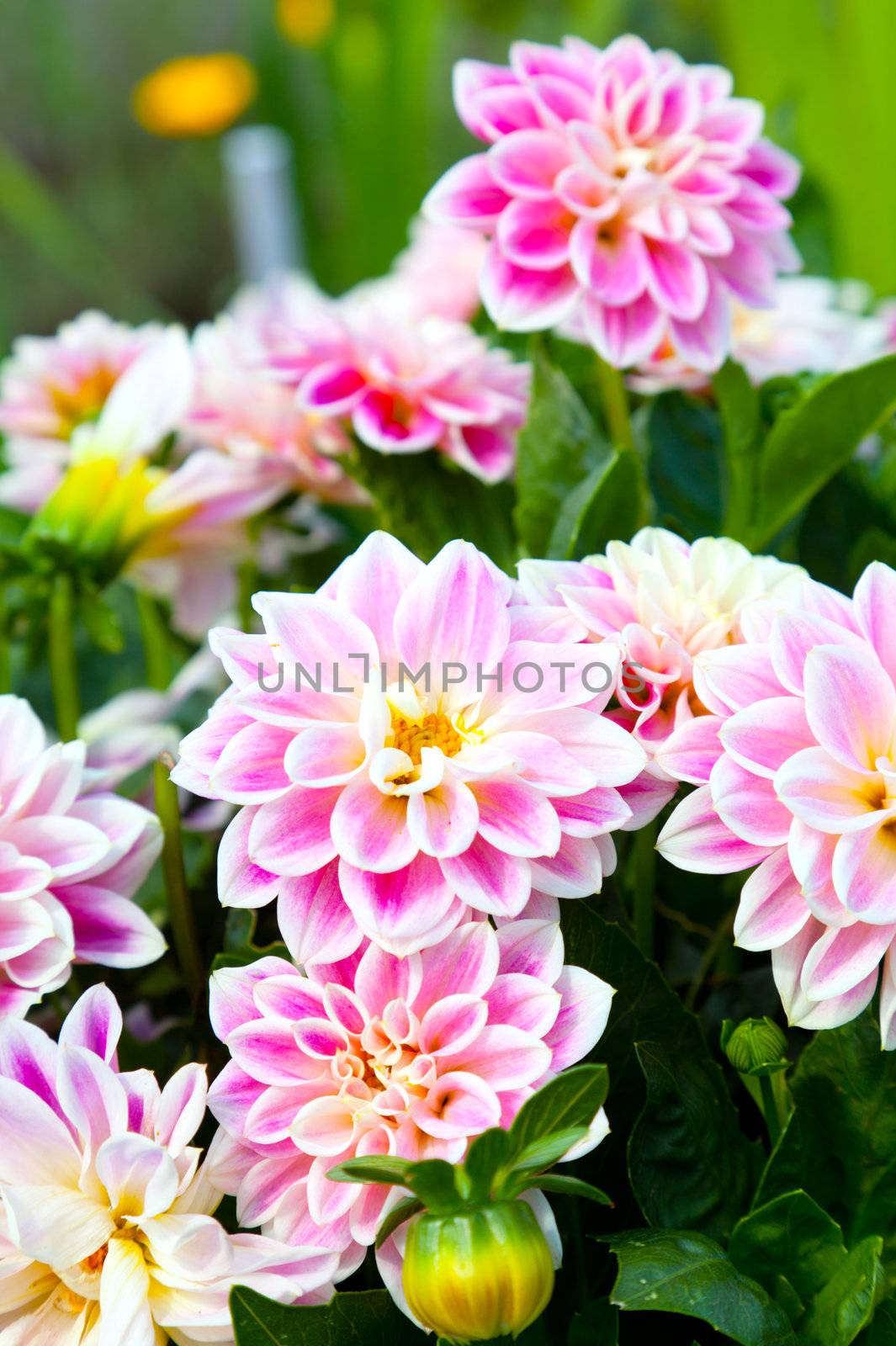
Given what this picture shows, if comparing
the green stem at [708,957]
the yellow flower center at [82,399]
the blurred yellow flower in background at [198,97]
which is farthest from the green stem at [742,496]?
the blurred yellow flower in background at [198,97]

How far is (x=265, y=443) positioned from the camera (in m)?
0.41

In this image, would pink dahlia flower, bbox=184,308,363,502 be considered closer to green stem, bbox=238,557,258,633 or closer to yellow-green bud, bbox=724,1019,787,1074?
green stem, bbox=238,557,258,633

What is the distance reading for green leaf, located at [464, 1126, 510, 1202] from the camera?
20 cm

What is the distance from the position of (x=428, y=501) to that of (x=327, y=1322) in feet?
0.74

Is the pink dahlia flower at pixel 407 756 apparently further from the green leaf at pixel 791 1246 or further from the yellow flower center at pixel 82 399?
the yellow flower center at pixel 82 399

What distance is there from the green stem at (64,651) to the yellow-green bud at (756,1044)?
0.21m

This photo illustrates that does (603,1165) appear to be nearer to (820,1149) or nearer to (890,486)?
(820,1149)

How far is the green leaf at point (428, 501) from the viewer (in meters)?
0.38

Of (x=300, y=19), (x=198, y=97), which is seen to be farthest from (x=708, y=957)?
(x=198, y=97)

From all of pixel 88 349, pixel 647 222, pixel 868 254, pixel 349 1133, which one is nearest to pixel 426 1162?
pixel 349 1133

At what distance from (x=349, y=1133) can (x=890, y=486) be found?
0.25m

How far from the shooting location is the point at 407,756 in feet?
0.74

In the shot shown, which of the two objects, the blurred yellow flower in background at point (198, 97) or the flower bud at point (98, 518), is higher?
the flower bud at point (98, 518)

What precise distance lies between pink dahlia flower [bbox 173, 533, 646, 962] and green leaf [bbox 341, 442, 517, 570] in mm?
140
